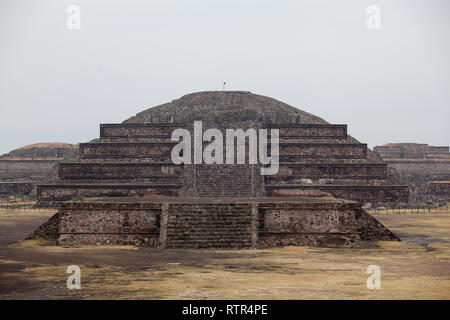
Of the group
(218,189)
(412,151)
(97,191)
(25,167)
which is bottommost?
(97,191)

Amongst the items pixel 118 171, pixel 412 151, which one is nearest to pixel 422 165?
pixel 412 151

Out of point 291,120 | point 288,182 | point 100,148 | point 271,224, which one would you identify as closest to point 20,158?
point 100,148

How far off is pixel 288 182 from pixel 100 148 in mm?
10410

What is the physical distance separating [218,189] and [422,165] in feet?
102

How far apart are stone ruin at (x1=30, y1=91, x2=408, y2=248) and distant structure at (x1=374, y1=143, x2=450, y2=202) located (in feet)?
20.1

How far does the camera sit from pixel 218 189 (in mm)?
26000

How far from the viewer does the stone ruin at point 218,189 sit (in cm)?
1550

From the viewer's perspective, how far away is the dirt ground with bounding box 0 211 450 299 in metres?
8.94

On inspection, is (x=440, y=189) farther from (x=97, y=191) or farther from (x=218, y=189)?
(x=97, y=191)

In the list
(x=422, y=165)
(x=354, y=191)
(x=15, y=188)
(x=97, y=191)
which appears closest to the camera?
(x=97, y=191)

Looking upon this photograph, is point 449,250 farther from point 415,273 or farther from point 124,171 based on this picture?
point 124,171

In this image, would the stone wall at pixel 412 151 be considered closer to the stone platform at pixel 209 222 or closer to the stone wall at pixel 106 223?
the stone platform at pixel 209 222

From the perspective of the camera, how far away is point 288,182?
27.9 m

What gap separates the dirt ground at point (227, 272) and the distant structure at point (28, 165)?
71.0ft
